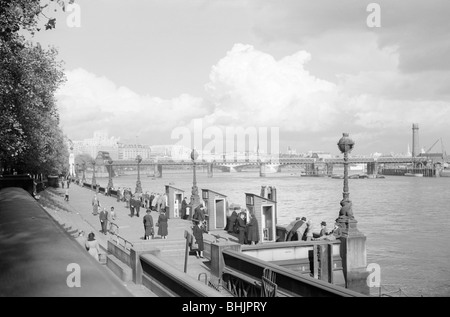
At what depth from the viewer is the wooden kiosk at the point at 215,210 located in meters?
23.9

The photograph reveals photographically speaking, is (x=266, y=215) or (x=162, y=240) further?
(x=266, y=215)

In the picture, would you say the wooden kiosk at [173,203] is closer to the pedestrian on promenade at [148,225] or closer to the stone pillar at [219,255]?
the pedestrian on promenade at [148,225]

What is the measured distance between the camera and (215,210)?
2408 cm

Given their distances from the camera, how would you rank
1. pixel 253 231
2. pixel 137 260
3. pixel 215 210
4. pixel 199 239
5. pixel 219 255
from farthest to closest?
1. pixel 215 210
2. pixel 253 231
3. pixel 199 239
4. pixel 219 255
5. pixel 137 260

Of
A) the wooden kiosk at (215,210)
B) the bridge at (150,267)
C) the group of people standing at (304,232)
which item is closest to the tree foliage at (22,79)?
the bridge at (150,267)

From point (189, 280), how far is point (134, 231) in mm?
A: 17482

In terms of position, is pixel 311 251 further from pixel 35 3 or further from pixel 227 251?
pixel 35 3

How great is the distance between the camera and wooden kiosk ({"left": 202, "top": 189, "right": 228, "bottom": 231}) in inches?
941

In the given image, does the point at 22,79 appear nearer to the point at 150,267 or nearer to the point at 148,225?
the point at 148,225

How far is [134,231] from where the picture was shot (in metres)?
23.9

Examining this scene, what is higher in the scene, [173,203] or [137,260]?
[137,260]

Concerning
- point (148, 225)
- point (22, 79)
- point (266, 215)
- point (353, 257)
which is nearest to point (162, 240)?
point (148, 225)

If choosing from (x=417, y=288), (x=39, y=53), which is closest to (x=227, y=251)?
(x=417, y=288)
